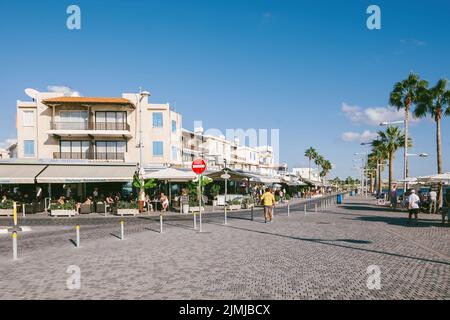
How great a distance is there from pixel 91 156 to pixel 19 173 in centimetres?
1038

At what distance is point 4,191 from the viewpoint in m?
31.2

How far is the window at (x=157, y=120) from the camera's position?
3772 centimetres

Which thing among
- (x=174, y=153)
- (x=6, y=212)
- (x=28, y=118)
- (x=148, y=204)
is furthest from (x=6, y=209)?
(x=174, y=153)

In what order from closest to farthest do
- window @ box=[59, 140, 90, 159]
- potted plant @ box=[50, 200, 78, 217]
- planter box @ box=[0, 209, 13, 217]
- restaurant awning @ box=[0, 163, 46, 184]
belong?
potted plant @ box=[50, 200, 78, 217], planter box @ box=[0, 209, 13, 217], restaurant awning @ box=[0, 163, 46, 184], window @ box=[59, 140, 90, 159]

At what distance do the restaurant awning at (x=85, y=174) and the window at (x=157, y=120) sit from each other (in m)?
9.53

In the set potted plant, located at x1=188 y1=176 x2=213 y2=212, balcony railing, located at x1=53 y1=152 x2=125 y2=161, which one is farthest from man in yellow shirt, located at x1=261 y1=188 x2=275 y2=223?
balcony railing, located at x1=53 y1=152 x2=125 y2=161

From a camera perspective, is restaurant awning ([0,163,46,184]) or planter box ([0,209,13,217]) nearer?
planter box ([0,209,13,217])

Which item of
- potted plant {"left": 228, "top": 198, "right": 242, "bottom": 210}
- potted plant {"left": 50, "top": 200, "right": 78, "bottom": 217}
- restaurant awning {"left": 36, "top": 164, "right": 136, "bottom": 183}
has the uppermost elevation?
restaurant awning {"left": 36, "top": 164, "right": 136, "bottom": 183}

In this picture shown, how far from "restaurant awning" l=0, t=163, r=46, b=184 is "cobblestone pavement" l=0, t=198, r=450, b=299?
10.6 meters

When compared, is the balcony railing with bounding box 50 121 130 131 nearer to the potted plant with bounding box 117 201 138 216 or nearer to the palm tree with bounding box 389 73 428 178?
the potted plant with bounding box 117 201 138 216

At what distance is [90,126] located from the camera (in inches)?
1399

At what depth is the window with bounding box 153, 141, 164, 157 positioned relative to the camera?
37406 mm

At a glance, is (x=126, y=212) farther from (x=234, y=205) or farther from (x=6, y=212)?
(x=234, y=205)
